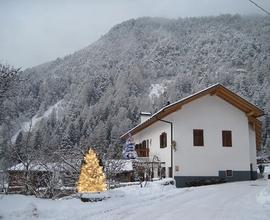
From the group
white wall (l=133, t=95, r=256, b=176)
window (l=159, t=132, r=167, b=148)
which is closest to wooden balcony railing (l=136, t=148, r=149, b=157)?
window (l=159, t=132, r=167, b=148)

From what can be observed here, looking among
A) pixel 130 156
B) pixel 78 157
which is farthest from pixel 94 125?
pixel 78 157

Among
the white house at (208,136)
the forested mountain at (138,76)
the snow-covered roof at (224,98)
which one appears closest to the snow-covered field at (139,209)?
the white house at (208,136)

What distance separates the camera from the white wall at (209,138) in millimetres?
29656

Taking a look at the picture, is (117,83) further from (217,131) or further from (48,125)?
(217,131)

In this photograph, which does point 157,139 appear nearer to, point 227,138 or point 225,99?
point 227,138

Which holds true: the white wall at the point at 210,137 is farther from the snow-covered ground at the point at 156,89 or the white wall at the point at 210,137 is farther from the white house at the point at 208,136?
the snow-covered ground at the point at 156,89

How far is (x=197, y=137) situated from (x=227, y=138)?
233 cm

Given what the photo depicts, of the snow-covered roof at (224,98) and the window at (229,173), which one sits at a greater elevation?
the snow-covered roof at (224,98)

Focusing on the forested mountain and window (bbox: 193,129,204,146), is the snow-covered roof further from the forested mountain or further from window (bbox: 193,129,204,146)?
the forested mountain

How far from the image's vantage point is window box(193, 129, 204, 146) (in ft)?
98.4

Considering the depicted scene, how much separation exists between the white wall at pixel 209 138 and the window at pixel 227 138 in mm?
254

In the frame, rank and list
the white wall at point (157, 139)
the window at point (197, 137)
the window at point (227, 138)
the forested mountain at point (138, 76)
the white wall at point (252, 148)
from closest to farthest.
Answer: the window at point (197, 137) < the window at point (227, 138) < the white wall at point (157, 139) < the white wall at point (252, 148) < the forested mountain at point (138, 76)

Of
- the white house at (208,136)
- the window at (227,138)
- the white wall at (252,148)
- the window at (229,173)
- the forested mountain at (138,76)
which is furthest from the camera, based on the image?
the forested mountain at (138,76)

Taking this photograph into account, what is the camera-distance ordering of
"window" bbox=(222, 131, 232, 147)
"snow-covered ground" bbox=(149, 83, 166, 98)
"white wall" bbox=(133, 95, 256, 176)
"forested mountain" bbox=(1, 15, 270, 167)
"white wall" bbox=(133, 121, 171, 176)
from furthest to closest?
"snow-covered ground" bbox=(149, 83, 166, 98), "forested mountain" bbox=(1, 15, 270, 167), "white wall" bbox=(133, 121, 171, 176), "window" bbox=(222, 131, 232, 147), "white wall" bbox=(133, 95, 256, 176)
